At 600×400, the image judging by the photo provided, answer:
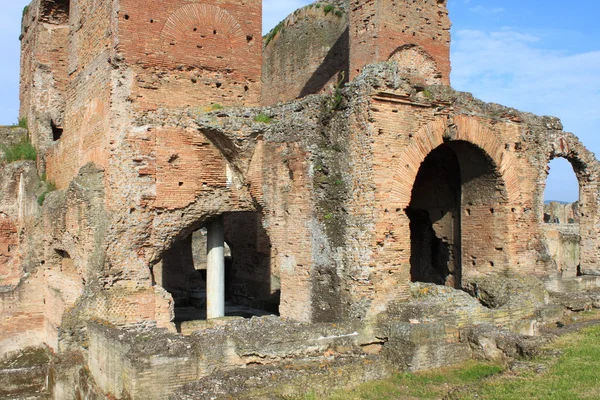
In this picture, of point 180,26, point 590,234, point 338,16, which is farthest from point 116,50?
point 590,234

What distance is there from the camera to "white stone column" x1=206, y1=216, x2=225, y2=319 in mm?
10094

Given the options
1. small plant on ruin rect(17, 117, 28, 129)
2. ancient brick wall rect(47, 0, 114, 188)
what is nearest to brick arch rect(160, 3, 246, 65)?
ancient brick wall rect(47, 0, 114, 188)

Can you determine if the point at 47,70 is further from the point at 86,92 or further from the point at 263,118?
the point at 263,118

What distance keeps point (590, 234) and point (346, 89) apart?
26.1 ft

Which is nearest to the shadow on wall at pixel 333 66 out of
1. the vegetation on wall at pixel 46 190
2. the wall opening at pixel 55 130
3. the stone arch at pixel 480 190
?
the stone arch at pixel 480 190

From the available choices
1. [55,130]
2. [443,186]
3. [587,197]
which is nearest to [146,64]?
[55,130]

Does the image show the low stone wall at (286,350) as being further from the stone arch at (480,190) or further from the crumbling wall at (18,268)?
the crumbling wall at (18,268)

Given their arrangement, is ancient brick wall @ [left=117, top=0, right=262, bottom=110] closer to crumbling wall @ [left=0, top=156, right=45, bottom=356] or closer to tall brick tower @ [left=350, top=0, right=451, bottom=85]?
tall brick tower @ [left=350, top=0, right=451, bottom=85]

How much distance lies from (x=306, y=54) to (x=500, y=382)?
10.9 meters

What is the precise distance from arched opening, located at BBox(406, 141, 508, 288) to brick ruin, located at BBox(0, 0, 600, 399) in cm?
3

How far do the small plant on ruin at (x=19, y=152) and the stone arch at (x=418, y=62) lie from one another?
7.94m

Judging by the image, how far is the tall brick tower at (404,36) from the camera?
12266mm

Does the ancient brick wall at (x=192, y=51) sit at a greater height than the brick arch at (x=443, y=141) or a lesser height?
greater

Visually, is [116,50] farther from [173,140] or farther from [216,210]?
[216,210]
